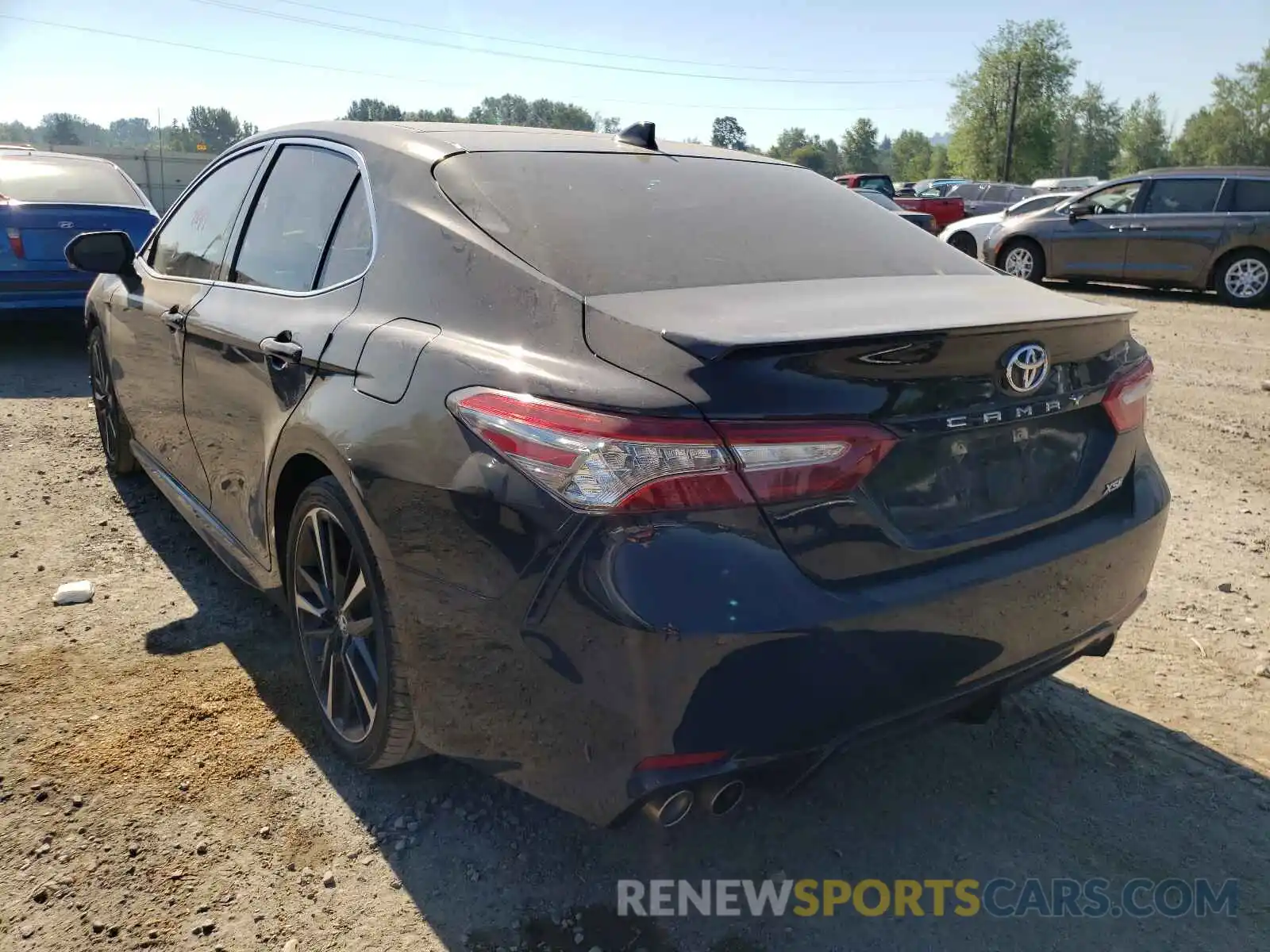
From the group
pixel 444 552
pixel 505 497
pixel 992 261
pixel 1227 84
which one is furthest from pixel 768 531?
pixel 1227 84

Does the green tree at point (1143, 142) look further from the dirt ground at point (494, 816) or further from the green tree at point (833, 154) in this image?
the dirt ground at point (494, 816)

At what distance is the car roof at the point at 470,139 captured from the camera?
2699 mm

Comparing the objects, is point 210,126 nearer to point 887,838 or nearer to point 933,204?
point 933,204

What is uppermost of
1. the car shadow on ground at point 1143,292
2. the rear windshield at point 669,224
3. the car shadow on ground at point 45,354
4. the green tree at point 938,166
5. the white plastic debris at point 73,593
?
the green tree at point 938,166

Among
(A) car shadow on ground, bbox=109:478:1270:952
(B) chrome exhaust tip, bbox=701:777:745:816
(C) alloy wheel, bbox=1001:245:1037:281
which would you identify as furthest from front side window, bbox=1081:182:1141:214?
(B) chrome exhaust tip, bbox=701:777:745:816

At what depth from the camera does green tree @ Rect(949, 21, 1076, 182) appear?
77.2 meters

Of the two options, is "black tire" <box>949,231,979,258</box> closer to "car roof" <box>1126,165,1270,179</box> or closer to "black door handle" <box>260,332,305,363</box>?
"car roof" <box>1126,165,1270,179</box>

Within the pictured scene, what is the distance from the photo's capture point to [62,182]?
831cm

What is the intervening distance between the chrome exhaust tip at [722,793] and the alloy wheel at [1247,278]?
1293 centimetres

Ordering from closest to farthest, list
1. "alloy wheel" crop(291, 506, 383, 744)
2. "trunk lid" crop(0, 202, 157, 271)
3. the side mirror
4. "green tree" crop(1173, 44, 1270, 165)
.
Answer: "alloy wheel" crop(291, 506, 383, 744) < the side mirror < "trunk lid" crop(0, 202, 157, 271) < "green tree" crop(1173, 44, 1270, 165)

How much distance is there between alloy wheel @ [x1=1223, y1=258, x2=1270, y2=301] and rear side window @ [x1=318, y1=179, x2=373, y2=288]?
12.6 metres

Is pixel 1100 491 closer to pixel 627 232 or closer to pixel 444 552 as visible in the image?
pixel 627 232

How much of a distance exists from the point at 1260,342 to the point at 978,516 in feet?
29.9

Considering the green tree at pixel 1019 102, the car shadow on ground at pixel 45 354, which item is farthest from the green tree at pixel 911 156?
the car shadow on ground at pixel 45 354
